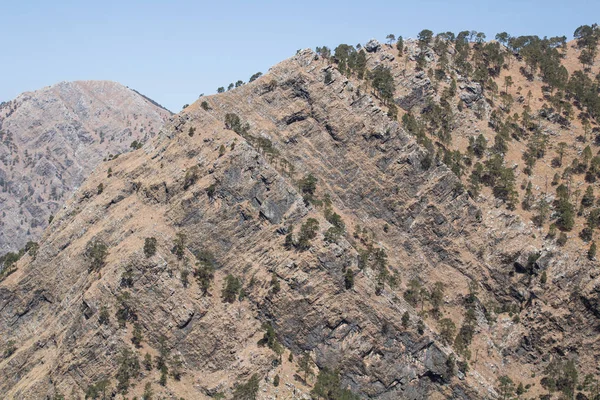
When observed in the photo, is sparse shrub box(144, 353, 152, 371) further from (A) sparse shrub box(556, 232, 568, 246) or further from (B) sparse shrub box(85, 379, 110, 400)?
(A) sparse shrub box(556, 232, 568, 246)

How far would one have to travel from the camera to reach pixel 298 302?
453ft

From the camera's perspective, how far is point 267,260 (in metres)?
144

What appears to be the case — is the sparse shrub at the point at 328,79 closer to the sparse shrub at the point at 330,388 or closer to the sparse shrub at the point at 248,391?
the sparse shrub at the point at 330,388

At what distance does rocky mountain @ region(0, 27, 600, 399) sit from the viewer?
133500 mm

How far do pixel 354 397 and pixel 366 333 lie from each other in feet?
51.6

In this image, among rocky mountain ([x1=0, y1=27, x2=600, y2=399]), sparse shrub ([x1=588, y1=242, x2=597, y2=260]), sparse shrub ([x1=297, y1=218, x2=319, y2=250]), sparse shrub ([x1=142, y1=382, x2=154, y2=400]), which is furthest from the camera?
sparse shrub ([x1=588, y1=242, x2=597, y2=260])

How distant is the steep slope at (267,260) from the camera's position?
134m

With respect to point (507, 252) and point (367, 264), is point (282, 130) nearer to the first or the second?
point (367, 264)

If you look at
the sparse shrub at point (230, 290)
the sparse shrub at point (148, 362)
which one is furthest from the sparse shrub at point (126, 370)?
the sparse shrub at point (230, 290)

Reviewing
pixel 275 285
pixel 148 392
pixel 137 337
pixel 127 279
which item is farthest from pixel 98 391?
pixel 275 285

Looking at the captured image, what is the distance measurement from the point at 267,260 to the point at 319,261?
14.1m

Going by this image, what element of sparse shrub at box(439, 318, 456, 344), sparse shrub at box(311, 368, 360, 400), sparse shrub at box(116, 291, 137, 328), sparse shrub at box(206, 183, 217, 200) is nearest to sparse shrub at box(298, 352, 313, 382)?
sparse shrub at box(311, 368, 360, 400)

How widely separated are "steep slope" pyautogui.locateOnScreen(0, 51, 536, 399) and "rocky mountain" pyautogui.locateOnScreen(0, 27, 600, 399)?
0.50 m

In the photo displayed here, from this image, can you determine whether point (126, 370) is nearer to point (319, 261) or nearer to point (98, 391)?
point (98, 391)
